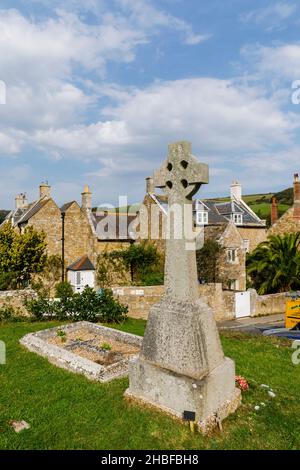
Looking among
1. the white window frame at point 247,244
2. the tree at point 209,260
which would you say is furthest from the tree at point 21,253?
the white window frame at point 247,244

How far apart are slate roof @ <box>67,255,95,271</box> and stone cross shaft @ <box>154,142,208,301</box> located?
20.2 meters

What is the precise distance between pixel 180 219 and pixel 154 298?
14.4 m

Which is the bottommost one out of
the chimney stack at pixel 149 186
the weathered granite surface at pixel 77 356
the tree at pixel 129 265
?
the weathered granite surface at pixel 77 356

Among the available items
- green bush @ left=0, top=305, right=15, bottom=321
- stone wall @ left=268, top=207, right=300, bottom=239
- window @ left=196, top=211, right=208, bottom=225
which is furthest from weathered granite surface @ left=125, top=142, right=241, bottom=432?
stone wall @ left=268, top=207, right=300, bottom=239

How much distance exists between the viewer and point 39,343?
983 centimetres

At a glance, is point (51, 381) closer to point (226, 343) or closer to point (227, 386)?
point (227, 386)

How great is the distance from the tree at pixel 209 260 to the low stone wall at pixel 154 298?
9.11ft

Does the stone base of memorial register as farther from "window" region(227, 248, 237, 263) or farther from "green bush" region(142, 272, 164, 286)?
"window" region(227, 248, 237, 263)

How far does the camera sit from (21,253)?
22.3 metres

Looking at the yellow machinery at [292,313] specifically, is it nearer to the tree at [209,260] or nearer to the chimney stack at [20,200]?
the tree at [209,260]

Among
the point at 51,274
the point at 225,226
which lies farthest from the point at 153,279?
the point at 51,274

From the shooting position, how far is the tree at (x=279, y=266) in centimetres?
2639

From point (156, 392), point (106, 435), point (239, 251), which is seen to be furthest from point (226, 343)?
point (239, 251)
